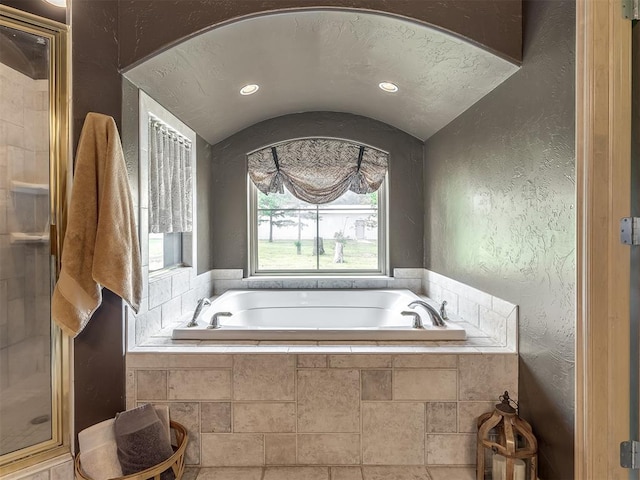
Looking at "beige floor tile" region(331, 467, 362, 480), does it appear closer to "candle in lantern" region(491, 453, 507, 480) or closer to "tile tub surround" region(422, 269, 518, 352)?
"candle in lantern" region(491, 453, 507, 480)

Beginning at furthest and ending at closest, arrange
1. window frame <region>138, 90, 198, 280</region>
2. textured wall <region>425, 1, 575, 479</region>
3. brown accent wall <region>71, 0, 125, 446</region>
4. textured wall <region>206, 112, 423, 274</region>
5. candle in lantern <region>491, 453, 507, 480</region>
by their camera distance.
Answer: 1. textured wall <region>206, 112, 423, 274</region>
2. window frame <region>138, 90, 198, 280</region>
3. brown accent wall <region>71, 0, 125, 446</region>
4. candle in lantern <region>491, 453, 507, 480</region>
5. textured wall <region>425, 1, 575, 479</region>

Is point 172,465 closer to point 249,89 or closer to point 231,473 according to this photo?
point 231,473

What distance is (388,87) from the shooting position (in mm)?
2533

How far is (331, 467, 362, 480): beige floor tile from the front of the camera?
5.60 ft

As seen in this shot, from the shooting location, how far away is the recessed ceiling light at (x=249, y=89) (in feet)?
8.14

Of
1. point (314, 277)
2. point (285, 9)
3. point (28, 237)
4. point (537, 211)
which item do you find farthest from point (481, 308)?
point (28, 237)

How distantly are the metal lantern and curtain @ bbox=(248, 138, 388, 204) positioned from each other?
2.10m

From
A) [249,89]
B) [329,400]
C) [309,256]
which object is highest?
[249,89]

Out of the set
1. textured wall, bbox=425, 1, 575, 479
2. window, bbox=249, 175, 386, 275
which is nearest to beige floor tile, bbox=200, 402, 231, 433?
textured wall, bbox=425, 1, 575, 479

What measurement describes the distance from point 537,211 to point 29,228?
2208 mm

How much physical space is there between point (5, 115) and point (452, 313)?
2641 millimetres

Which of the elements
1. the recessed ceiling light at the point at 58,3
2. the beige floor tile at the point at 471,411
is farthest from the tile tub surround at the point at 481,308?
the recessed ceiling light at the point at 58,3

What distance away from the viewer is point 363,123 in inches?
130

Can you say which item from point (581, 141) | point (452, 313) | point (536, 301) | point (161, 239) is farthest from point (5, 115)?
point (452, 313)
